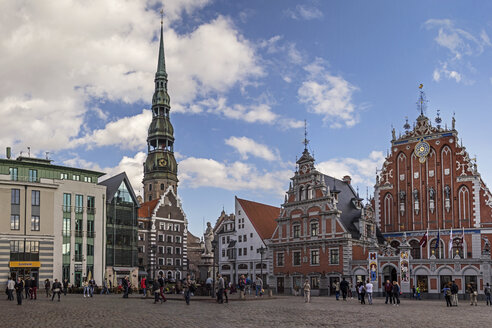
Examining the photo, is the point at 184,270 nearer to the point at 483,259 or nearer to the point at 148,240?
the point at 148,240

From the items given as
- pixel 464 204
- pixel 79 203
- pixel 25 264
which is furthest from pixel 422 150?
pixel 25 264

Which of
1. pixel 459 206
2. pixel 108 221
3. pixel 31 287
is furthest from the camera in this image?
pixel 108 221

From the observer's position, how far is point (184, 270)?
8394cm

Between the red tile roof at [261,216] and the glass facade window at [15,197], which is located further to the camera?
the red tile roof at [261,216]

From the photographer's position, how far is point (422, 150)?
6194 centimetres

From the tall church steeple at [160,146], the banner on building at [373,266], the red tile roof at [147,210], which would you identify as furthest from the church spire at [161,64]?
the banner on building at [373,266]

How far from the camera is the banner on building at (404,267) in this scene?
2069 inches

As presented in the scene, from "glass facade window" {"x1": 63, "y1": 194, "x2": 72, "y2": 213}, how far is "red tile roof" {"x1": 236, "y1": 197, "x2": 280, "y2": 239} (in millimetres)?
22584

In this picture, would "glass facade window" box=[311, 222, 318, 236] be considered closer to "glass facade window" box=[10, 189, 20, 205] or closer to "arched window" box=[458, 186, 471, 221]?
"arched window" box=[458, 186, 471, 221]

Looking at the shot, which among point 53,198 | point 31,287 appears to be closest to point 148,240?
point 53,198

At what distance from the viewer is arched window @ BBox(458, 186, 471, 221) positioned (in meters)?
57.7

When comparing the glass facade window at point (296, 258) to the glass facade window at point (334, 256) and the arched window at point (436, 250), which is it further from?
the arched window at point (436, 250)

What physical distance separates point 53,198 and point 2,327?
140 ft

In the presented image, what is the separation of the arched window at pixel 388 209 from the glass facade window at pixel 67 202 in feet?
117
